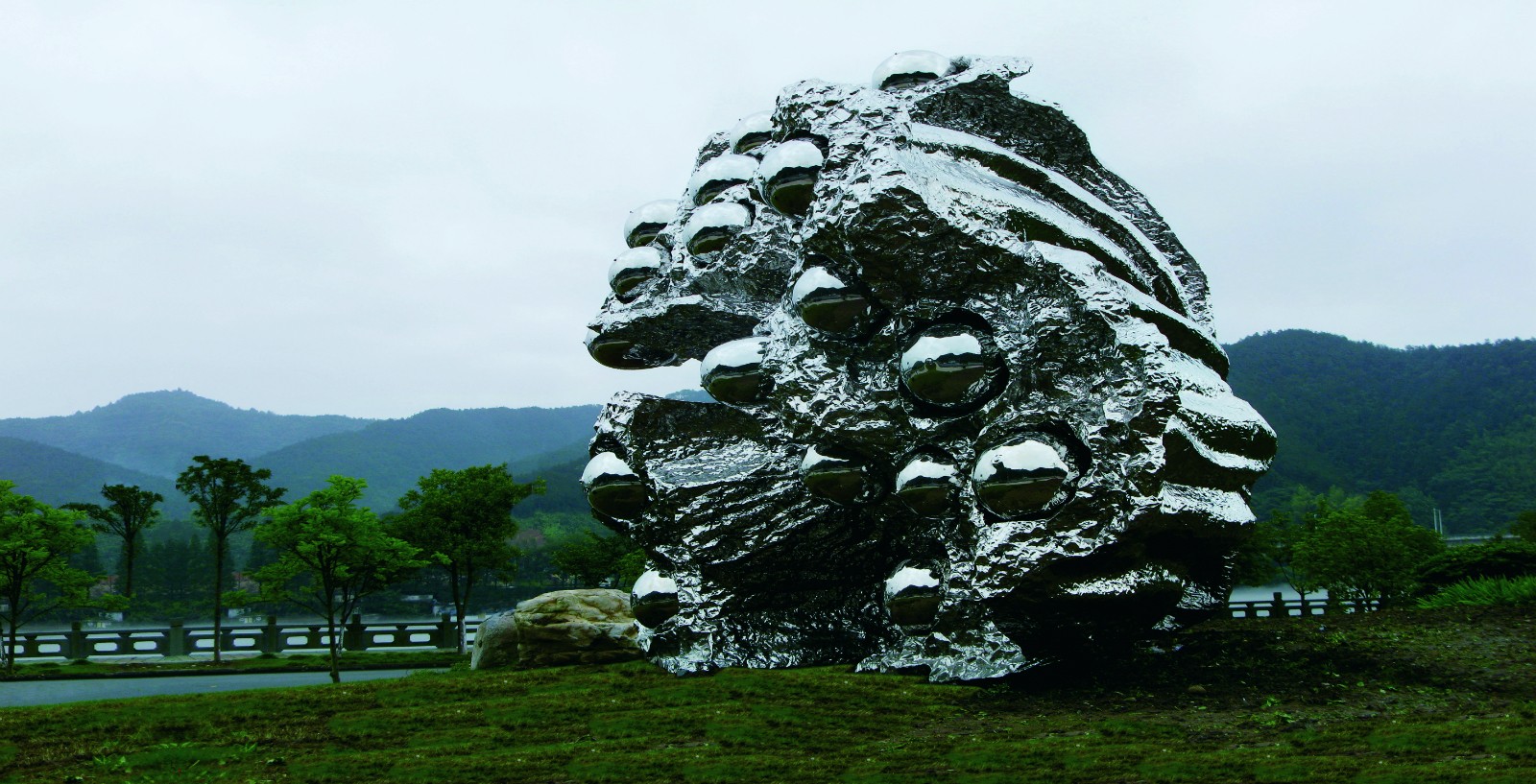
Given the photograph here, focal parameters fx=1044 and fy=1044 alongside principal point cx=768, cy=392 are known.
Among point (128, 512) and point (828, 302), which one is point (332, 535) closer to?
point (828, 302)

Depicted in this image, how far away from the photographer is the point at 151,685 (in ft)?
64.3

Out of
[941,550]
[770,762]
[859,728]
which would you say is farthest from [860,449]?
[770,762]

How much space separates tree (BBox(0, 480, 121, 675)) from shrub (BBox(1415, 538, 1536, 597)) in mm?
27532

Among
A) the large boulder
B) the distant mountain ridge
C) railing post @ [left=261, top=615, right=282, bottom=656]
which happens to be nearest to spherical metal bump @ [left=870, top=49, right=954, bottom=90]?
the large boulder

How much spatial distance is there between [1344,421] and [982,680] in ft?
233

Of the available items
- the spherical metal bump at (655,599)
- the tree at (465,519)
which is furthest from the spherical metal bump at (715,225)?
the tree at (465,519)

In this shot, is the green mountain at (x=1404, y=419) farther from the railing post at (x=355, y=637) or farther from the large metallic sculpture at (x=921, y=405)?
the large metallic sculpture at (x=921, y=405)

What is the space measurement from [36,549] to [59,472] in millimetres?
93339

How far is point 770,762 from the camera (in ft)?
20.7

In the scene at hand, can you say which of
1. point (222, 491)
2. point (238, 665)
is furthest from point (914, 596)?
point (222, 491)

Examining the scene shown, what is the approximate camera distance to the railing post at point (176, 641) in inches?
1070

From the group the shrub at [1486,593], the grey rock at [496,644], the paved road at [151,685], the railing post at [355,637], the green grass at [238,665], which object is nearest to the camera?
the shrub at [1486,593]

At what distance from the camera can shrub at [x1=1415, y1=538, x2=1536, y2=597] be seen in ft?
48.2

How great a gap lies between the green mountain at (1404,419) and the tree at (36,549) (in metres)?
54.0
